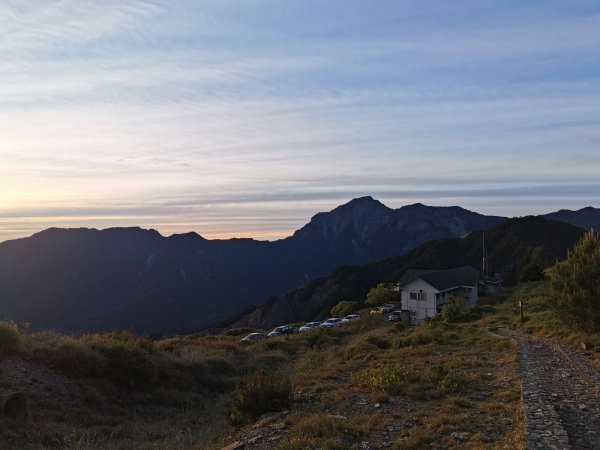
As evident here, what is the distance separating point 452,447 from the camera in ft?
26.5

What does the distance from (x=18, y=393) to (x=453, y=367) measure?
41.8ft

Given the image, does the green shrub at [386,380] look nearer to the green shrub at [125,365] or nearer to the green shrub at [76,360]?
the green shrub at [125,365]

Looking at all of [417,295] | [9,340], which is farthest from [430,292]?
[9,340]

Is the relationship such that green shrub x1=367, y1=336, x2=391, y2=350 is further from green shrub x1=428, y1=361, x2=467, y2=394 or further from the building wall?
the building wall

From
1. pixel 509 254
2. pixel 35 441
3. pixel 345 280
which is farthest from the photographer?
pixel 345 280

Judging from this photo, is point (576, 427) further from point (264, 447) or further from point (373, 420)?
point (264, 447)

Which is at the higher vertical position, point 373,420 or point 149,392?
point 373,420

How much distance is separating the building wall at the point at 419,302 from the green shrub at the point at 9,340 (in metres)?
47.9

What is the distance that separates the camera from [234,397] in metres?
13.6

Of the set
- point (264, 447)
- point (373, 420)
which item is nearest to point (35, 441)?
point (264, 447)

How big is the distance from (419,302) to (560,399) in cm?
5018

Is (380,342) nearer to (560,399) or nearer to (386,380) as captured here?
(386,380)

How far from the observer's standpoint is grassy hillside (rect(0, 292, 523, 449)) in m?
9.35

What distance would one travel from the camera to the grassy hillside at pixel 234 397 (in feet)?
30.7
